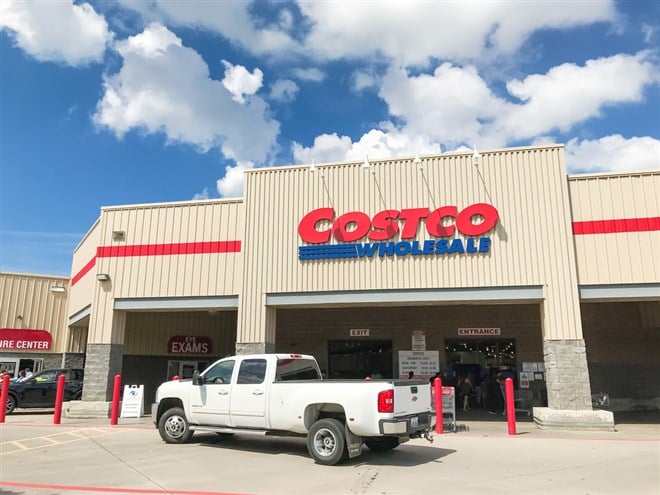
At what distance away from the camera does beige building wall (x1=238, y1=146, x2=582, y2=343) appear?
1508cm

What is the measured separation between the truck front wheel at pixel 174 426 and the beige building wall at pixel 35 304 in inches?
704

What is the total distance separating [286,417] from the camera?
9930 mm

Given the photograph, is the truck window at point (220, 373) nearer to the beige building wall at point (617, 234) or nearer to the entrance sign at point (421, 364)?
the beige building wall at point (617, 234)

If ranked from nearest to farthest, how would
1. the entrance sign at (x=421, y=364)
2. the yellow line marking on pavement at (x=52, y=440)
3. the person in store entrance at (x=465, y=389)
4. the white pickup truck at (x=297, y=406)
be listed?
1. the white pickup truck at (x=297, y=406)
2. the yellow line marking on pavement at (x=52, y=440)
3. the person in store entrance at (x=465, y=389)
4. the entrance sign at (x=421, y=364)

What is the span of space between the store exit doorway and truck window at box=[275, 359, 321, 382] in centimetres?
953

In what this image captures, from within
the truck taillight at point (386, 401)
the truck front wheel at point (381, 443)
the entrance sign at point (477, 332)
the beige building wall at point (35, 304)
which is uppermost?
the beige building wall at point (35, 304)

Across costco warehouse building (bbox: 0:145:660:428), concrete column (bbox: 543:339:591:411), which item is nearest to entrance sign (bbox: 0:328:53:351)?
costco warehouse building (bbox: 0:145:660:428)

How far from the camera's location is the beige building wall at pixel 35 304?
2573cm

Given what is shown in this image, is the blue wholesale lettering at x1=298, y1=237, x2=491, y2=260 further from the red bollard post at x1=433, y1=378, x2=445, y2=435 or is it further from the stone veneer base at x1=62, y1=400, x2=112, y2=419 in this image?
the stone veneer base at x1=62, y1=400, x2=112, y2=419

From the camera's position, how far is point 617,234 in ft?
48.8

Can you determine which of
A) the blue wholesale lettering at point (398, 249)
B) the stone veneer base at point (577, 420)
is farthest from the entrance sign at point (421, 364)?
the stone veneer base at point (577, 420)

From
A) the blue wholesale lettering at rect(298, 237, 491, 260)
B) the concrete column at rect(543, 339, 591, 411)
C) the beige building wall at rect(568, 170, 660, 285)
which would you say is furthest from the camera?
the blue wholesale lettering at rect(298, 237, 491, 260)

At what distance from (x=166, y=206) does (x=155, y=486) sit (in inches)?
467

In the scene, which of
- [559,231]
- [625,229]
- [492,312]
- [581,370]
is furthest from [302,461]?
[492,312]
